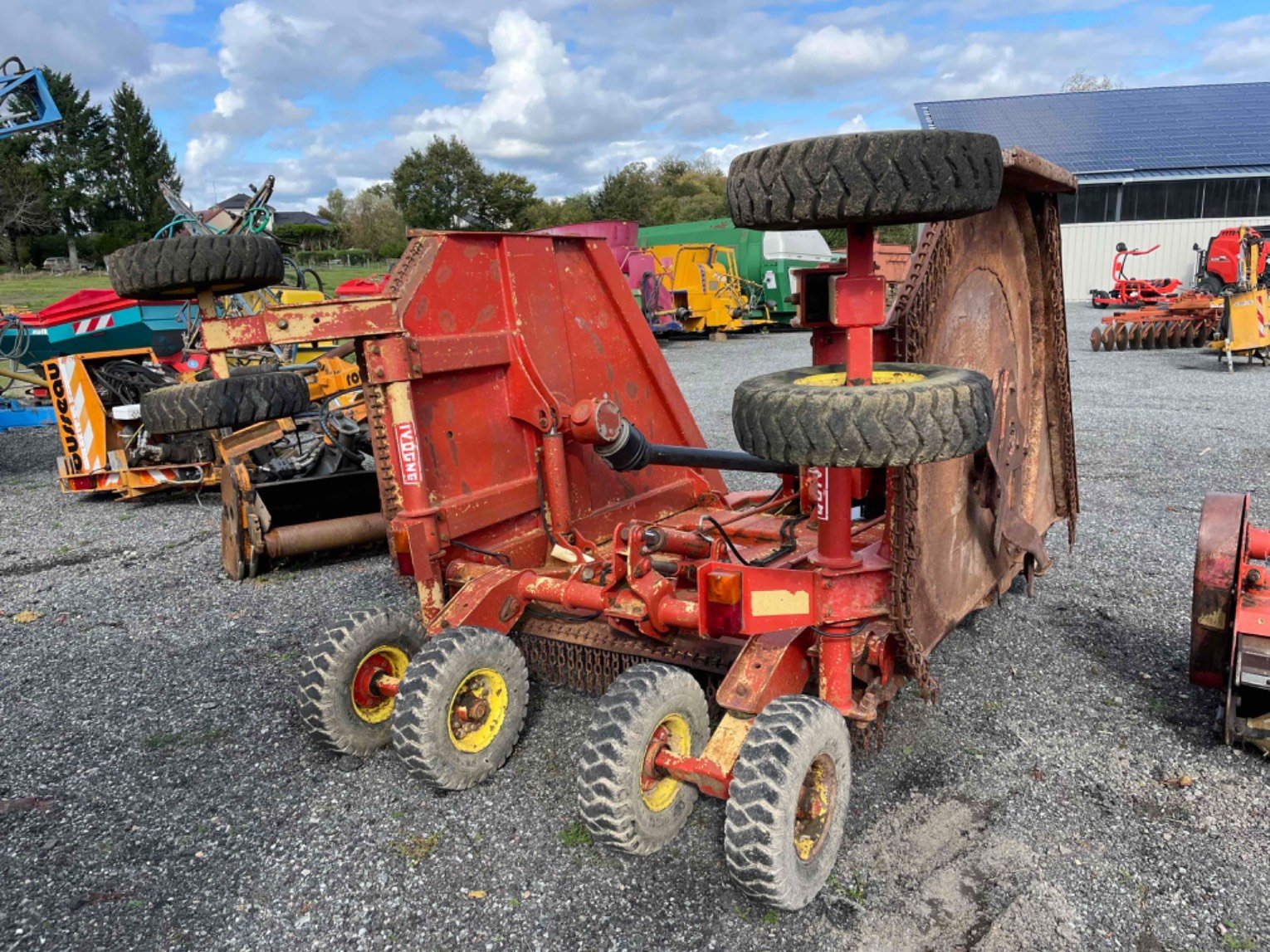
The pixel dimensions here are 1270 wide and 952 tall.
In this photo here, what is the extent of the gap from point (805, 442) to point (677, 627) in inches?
49.5

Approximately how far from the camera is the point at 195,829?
9.29 feet

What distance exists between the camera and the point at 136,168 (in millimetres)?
50781

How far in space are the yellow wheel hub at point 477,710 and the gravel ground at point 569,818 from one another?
0.57ft

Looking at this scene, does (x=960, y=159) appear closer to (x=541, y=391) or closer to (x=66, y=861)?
(x=541, y=391)

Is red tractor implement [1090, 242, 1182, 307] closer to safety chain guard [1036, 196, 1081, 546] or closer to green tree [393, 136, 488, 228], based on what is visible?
safety chain guard [1036, 196, 1081, 546]

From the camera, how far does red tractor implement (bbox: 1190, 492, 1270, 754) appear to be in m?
2.80

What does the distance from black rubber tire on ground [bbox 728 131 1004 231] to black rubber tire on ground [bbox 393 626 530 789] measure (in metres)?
1.63

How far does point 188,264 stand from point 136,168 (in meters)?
57.0

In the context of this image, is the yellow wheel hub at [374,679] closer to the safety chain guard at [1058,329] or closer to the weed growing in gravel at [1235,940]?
the weed growing in gravel at [1235,940]

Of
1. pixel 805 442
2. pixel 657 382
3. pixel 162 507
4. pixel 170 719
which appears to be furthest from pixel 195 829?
pixel 162 507

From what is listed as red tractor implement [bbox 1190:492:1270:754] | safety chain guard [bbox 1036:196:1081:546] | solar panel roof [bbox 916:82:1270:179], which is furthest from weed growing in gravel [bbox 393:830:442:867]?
solar panel roof [bbox 916:82:1270:179]

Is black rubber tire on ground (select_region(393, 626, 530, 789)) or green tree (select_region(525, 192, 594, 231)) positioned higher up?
green tree (select_region(525, 192, 594, 231))

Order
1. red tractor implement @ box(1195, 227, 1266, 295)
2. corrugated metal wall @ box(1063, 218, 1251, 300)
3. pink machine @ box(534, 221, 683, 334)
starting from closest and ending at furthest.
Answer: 1. red tractor implement @ box(1195, 227, 1266, 295)
2. pink machine @ box(534, 221, 683, 334)
3. corrugated metal wall @ box(1063, 218, 1251, 300)

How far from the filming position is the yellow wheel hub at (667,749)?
8.36 ft
